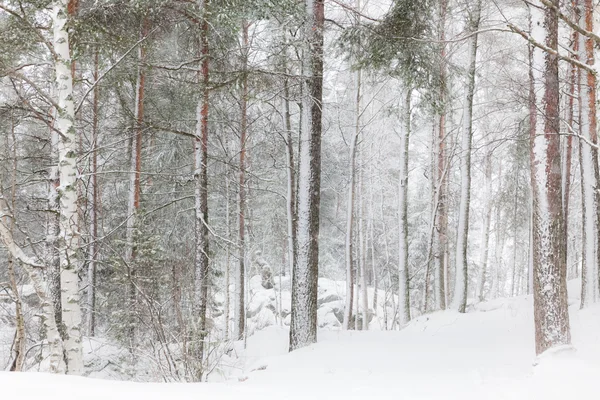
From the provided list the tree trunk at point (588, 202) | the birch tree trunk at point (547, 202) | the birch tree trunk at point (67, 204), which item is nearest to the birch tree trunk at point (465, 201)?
the tree trunk at point (588, 202)

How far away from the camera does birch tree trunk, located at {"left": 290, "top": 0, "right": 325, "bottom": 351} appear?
6852 mm

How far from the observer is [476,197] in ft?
57.9

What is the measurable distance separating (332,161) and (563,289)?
12631 millimetres

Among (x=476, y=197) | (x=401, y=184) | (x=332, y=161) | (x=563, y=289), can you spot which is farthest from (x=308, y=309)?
(x=476, y=197)

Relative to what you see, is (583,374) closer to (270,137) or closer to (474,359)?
(474,359)

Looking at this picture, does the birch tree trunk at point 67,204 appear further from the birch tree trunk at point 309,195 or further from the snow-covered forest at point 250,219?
the birch tree trunk at point 309,195

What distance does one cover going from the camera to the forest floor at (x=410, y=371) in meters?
2.75

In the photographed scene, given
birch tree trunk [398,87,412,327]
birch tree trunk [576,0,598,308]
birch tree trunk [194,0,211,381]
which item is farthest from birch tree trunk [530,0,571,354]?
birch tree trunk [194,0,211,381]

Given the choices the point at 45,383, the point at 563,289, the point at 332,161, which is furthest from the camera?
the point at 332,161

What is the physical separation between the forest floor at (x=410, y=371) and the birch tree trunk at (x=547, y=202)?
390mm

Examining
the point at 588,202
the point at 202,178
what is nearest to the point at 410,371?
the point at 202,178

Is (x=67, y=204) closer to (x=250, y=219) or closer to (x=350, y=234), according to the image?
(x=250, y=219)

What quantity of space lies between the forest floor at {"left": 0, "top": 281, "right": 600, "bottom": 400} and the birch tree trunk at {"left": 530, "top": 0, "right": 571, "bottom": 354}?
1.28 ft

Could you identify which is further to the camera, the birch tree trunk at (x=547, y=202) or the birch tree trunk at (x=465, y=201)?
the birch tree trunk at (x=465, y=201)
